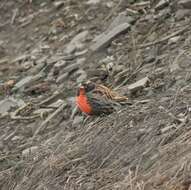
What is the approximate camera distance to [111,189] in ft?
19.4

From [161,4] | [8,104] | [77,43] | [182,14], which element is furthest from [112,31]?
[8,104]

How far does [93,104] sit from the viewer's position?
7.16 metres

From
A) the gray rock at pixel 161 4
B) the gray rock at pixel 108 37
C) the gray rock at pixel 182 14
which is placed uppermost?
the gray rock at pixel 182 14

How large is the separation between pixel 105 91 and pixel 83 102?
0.81 ft

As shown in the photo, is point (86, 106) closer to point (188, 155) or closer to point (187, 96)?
point (187, 96)

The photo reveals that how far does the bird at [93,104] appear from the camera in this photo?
23.2 feet

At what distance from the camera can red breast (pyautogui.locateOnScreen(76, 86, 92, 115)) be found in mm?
7230

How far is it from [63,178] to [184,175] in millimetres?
1229

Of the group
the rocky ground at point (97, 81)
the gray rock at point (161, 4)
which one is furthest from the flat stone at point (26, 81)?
the gray rock at point (161, 4)

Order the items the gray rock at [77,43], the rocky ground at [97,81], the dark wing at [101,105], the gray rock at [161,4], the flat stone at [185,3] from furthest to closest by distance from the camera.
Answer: the gray rock at [77,43] < the gray rock at [161,4] < the flat stone at [185,3] < the dark wing at [101,105] < the rocky ground at [97,81]

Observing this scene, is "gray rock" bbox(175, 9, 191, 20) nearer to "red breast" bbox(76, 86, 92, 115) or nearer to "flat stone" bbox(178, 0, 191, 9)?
"flat stone" bbox(178, 0, 191, 9)

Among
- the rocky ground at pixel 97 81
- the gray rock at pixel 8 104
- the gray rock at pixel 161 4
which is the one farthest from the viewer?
the gray rock at pixel 161 4

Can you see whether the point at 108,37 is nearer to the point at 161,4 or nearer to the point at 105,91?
the point at 161,4

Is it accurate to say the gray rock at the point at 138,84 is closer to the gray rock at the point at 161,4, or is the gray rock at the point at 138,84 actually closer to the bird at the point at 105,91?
the bird at the point at 105,91
